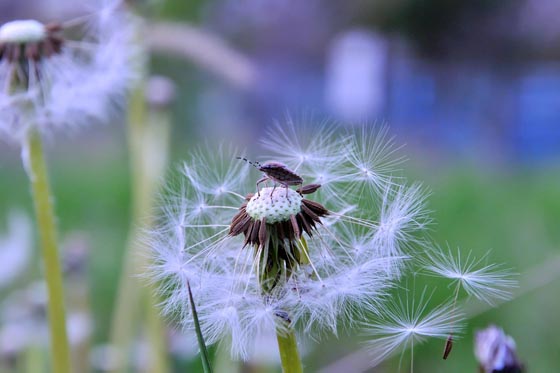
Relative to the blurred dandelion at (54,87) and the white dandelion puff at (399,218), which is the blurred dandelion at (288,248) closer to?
the white dandelion puff at (399,218)

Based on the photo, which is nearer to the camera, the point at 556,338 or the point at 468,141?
the point at 556,338

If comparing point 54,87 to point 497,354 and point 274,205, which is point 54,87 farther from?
point 497,354

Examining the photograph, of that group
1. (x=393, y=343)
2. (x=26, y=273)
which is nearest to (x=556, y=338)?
(x=393, y=343)

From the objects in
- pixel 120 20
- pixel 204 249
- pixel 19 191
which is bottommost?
pixel 204 249

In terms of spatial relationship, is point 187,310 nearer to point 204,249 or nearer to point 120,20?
point 204,249

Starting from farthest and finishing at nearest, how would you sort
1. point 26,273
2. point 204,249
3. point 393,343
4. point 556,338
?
point 26,273
point 556,338
point 204,249
point 393,343

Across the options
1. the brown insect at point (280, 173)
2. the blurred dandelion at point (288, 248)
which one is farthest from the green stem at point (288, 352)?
the brown insect at point (280, 173)
